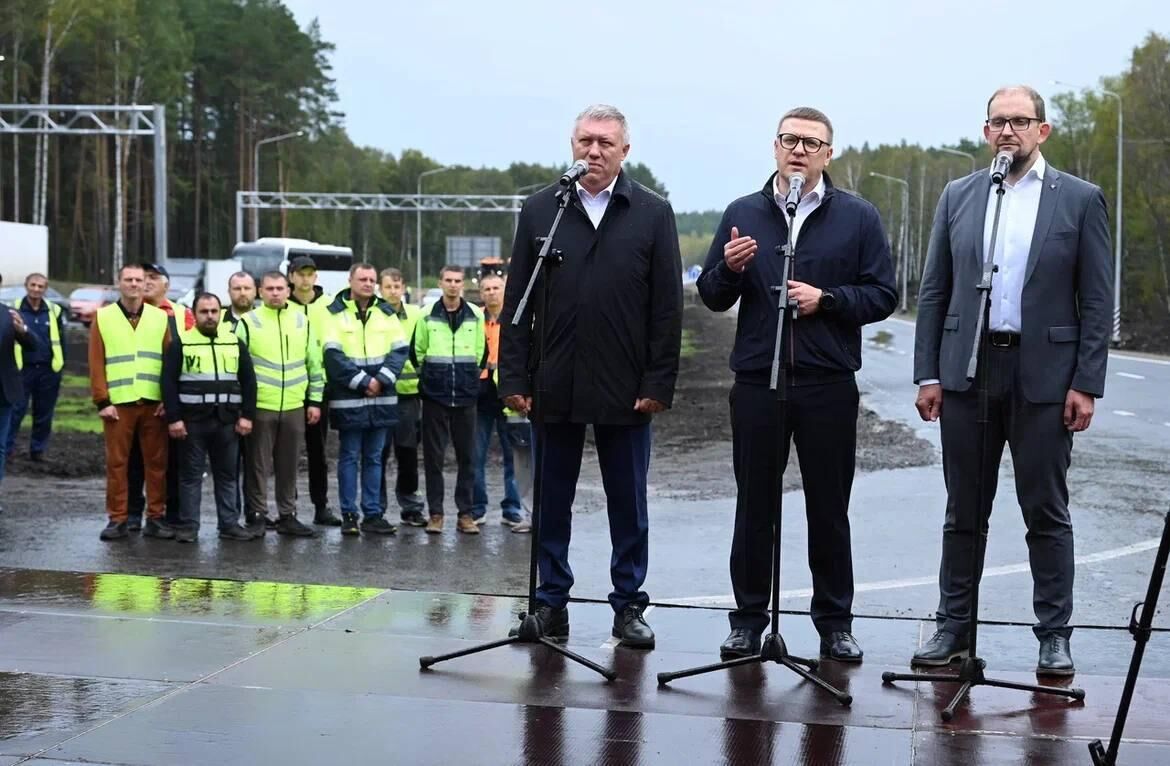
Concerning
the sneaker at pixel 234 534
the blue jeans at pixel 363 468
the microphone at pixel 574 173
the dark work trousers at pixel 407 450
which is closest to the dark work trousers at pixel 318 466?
the blue jeans at pixel 363 468

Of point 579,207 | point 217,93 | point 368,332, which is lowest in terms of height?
point 368,332

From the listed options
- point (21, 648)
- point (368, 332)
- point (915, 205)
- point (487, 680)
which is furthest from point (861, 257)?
point (915, 205)

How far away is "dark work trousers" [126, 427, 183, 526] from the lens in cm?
1161

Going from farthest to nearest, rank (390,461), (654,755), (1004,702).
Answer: (390,461)
(1004,702)
(654,755)

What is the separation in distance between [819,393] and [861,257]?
609mm

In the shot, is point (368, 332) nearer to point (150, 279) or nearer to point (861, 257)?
point (150, 279)

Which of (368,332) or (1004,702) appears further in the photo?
(368,332)

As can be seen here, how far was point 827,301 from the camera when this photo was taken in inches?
259

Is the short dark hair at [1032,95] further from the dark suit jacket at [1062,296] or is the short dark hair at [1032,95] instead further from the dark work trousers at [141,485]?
the dark work trousers at [141,485]

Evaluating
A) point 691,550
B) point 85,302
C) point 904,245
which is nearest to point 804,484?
point 691,550

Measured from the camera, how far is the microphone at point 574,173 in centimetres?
670

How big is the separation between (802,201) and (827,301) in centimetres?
50

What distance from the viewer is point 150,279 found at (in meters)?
11.7

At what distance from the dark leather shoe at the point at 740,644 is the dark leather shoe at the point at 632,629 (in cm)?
36
